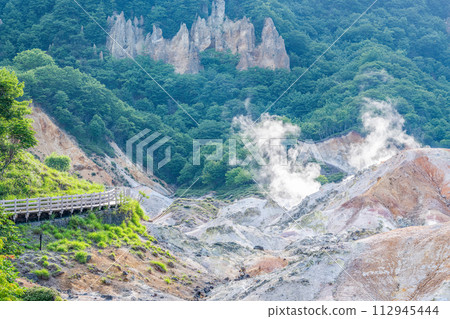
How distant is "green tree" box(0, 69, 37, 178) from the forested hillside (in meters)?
57.9

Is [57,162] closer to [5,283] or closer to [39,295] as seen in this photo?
[39,295]

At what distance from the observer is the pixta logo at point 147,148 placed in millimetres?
106500

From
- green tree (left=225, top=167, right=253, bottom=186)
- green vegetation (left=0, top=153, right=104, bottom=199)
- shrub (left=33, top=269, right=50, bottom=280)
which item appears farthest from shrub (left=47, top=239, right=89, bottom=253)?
green tree (left=225, top=167, right=253, bottom=186)

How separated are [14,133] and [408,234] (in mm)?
22716

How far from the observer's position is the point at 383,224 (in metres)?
61.4

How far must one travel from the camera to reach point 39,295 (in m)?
29.3

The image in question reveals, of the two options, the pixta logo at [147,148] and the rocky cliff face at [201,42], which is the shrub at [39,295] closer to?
the pixta logo at [147,148]

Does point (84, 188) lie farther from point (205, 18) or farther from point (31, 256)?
point (205, 18)

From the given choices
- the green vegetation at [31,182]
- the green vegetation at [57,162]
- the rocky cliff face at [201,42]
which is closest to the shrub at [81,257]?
the green vegetation at [31,182]

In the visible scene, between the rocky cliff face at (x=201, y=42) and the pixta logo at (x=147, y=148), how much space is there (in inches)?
1045

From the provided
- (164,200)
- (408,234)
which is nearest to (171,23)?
(164,200)

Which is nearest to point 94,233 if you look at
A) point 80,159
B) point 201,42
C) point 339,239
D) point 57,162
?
point 339,239

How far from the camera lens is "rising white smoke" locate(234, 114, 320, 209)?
97438 millimetres

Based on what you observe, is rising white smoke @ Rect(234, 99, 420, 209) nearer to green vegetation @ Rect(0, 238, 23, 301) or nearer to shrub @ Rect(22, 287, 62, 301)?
shrub @ Rect(22, 287, 62, 301)
